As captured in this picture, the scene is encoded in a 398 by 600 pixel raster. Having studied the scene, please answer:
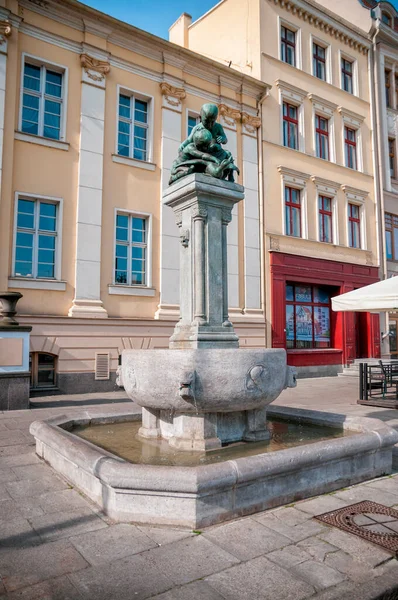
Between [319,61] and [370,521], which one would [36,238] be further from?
[319,61]

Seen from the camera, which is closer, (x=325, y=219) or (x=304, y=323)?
(x=304, y=323)

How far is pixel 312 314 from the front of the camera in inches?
674

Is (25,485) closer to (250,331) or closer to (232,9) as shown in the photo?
(250,331)

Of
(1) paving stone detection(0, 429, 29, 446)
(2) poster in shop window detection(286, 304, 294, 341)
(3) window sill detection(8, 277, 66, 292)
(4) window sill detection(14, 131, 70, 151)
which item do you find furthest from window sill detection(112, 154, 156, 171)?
(1) paving stone detection(0, 429, 29, 446)

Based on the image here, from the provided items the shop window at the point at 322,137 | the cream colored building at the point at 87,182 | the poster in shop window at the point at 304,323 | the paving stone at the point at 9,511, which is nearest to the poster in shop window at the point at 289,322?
the poster in shop window at the point at 304,323

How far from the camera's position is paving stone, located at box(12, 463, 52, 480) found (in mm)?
4380

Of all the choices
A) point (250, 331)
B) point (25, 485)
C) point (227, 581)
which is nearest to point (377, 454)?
point (227, 581)

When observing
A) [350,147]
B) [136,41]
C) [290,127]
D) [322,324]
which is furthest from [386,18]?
[322,324]

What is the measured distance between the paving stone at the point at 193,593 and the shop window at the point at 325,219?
16.1 metres

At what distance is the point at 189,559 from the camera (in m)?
2.76

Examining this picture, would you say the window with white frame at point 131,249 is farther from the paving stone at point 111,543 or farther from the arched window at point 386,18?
the arched window at point 386,18

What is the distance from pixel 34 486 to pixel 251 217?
1256 centimetres

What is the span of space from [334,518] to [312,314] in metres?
14.1

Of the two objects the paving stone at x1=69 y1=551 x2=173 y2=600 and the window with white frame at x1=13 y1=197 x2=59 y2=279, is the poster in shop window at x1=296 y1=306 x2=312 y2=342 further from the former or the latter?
the paving stone at x1=69 y1=551 x2=173 y2=600
